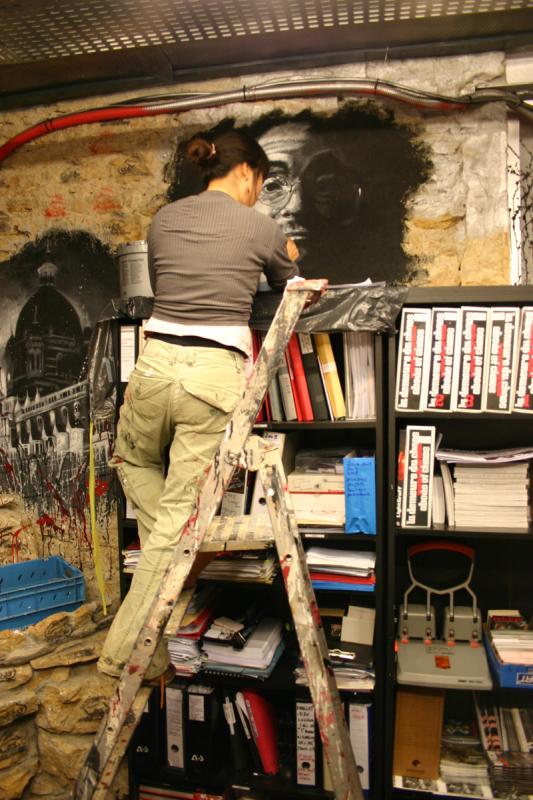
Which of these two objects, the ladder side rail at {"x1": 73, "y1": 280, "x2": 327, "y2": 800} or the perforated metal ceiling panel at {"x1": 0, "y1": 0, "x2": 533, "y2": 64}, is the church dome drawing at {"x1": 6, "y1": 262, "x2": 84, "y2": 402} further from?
the ladder side rail at {"x1": 73, "y1": 280, "x2": 327, "y2": 800}

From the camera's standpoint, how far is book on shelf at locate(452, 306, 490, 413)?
193 cm

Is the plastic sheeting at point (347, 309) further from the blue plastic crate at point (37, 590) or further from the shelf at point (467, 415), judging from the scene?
the blue plastic crate at point (37, 590)

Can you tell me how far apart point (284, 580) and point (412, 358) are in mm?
923

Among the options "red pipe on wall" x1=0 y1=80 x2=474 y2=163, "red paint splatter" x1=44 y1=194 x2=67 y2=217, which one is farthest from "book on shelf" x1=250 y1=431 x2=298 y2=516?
"red paint splatter" x1=44 y1=194 x2=67 y2=217

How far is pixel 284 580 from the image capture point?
1353mm

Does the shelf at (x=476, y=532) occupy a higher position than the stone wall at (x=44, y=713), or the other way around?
the shelf at (x=476, y=532)

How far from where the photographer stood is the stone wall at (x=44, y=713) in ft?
7.42

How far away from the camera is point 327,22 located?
215 cm

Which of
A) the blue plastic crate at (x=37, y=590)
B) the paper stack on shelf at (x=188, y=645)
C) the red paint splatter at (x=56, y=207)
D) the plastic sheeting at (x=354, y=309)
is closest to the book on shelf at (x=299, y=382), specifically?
the plastic sheeting at (x=354, y=309)

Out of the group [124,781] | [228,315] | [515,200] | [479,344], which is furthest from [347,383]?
[124,781]

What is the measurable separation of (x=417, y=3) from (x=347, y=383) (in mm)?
1255

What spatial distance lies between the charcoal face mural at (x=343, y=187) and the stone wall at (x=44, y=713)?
1.79 metres

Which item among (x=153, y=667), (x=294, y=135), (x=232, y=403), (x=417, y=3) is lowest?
(x=153, y=667)

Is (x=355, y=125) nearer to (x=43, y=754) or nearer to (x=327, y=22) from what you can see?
(x=327, y=22)
